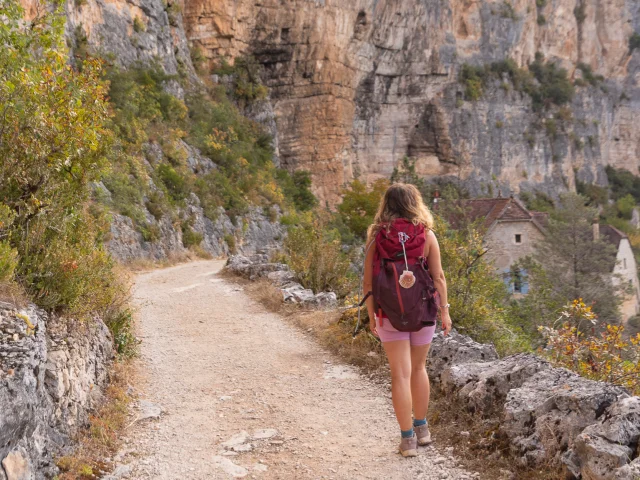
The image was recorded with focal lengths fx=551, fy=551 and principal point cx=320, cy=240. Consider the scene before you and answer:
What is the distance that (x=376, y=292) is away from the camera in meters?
3.34

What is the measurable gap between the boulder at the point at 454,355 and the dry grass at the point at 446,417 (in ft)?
0.85

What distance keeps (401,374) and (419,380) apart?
163 millimetres

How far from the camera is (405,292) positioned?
324 cm

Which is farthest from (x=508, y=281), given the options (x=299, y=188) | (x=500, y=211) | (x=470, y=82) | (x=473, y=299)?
(x=470, y=82)

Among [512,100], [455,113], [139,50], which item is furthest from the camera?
[512,100]

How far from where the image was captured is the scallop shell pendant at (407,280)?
3.23 meters

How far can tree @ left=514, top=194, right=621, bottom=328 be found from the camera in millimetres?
17623

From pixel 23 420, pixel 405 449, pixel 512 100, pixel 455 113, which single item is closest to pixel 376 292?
pixel 405 449

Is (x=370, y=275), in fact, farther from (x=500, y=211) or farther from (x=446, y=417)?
(x=500, y=211)

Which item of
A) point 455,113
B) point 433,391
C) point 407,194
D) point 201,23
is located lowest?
point 433,391

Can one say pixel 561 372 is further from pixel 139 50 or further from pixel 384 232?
pixel 139 50

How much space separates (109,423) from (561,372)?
305 centimetres

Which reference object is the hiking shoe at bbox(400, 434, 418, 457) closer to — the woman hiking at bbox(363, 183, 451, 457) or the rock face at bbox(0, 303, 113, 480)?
the woman hiking at bbox(363, 183, 451, 457)

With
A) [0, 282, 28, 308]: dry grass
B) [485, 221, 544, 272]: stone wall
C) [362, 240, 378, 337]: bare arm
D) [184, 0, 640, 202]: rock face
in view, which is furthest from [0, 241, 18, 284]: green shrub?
[184, 0, 640, 202]: rock face
